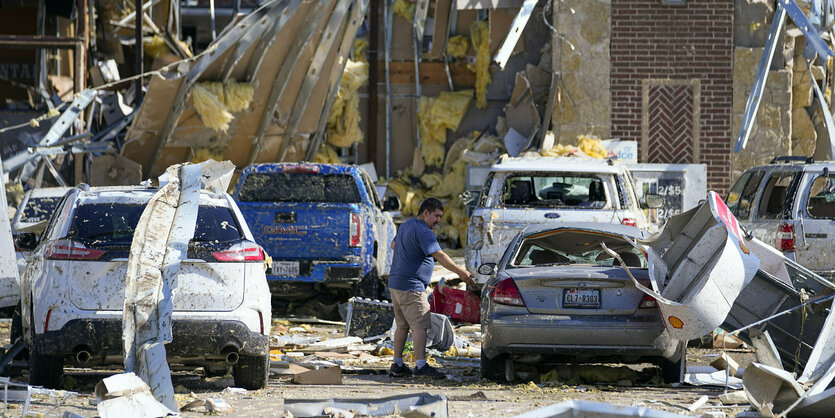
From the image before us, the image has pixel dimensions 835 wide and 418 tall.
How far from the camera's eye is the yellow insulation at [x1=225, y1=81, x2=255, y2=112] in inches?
766

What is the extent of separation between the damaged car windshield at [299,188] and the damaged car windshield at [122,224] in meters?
5.80

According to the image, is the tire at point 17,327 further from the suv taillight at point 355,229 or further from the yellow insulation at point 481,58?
the yellow insulation at point 481,58

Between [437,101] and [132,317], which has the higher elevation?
[437,101]

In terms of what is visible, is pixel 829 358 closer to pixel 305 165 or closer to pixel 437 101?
pixel 305 165

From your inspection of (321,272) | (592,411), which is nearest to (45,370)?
(592,411)

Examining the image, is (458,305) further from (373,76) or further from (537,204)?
(373,76)

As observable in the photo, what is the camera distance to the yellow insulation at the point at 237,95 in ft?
63.9

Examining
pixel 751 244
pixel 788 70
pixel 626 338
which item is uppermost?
pixel 788 70

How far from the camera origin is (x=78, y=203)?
9.42 m

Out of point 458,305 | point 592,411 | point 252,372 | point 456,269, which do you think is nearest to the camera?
point 592,411

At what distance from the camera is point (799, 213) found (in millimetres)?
13711

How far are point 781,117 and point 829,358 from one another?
1374 centimetres

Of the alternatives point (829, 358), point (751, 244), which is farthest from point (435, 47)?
point (829, 358)

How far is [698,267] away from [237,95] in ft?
37.7
